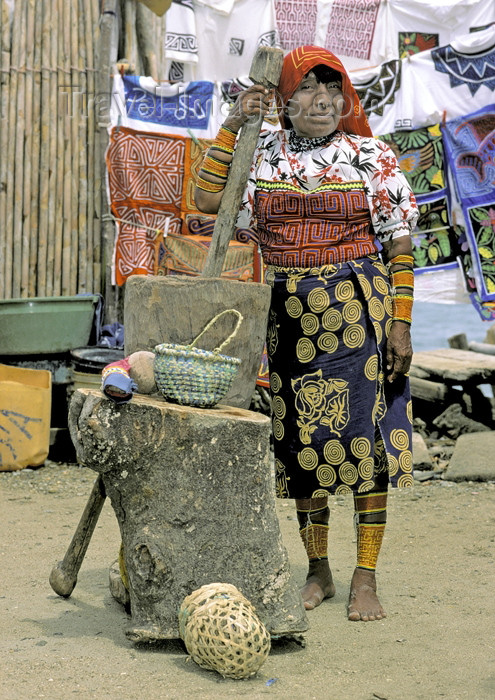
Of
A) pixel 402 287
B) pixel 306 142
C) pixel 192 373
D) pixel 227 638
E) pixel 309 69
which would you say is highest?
pixel 309 69

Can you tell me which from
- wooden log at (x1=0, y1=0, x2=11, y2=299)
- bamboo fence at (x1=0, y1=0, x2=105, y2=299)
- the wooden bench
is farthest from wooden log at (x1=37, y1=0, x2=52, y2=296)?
the wooden bench

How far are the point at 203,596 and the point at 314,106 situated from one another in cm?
174

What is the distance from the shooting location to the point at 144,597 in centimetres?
296

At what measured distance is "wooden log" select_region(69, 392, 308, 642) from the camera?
2883 millimetres

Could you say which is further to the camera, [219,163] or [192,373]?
→ [219,163]

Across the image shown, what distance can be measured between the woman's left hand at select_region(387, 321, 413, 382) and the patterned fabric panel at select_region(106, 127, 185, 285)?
10.7ft

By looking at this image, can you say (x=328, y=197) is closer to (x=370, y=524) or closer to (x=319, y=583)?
(x=370, y=524)

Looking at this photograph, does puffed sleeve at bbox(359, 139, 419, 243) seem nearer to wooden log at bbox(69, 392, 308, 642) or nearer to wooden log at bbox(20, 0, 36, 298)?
wooden log at bbox(69, 392, 308, 642)

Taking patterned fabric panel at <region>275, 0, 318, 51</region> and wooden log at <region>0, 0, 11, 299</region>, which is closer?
wooden log at <region>0, 0, 11, 299</region>

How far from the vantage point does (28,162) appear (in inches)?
256

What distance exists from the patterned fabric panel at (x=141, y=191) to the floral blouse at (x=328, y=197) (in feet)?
10.1

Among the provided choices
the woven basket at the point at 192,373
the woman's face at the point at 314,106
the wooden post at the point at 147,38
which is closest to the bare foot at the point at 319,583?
the woven basket at the point at 192,373

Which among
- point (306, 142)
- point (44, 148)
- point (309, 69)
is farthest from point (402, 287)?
point (44, 148)

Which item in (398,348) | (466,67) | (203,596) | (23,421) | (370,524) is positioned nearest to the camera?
(203,596)
